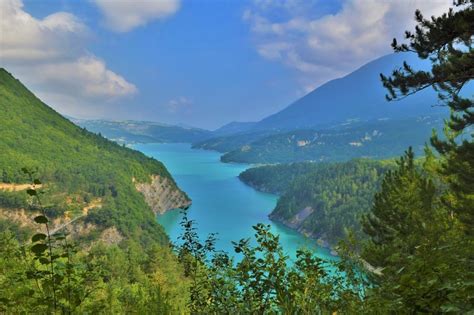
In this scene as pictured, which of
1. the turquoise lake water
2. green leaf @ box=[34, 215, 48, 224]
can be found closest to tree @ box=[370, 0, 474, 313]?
green leaf @ box=[34, 215, 48, 224]

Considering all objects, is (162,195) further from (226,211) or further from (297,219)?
(297,219)

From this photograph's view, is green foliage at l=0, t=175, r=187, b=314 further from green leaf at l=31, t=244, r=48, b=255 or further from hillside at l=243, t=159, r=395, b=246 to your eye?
hillside at l=243, t=159, r=395, b=246

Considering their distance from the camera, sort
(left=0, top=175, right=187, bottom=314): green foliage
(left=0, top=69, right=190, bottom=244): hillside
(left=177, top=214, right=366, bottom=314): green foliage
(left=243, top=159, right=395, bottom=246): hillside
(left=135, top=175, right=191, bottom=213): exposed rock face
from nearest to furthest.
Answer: (left=0, top=175, right=187, bottom=314): green foliage
(left=177, top=214, right=366, bottom=314): green foliage
(left=243, top=159, right=395, bottom=246): hillside
(left=0, top=69, right=190, bottom=244): hillside
(left=135, top=175, right=191, bottom=213): exposed rock face

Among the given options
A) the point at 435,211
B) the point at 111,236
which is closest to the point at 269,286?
the point at 435,211

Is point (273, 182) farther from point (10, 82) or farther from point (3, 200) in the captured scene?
point (10, 82)

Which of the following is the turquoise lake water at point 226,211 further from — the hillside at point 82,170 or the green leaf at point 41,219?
the green leaf at point 41,219

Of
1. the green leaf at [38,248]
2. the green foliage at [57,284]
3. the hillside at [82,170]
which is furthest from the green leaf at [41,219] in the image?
the hillside at [82,170]
